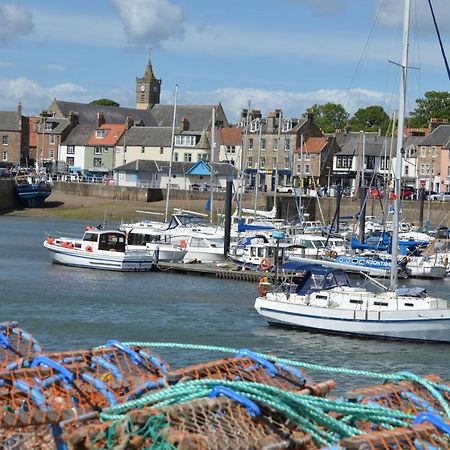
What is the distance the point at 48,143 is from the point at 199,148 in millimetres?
17092

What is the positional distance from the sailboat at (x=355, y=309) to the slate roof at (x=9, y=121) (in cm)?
8286

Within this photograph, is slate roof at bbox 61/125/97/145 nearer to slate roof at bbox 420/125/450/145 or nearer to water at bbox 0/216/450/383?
slate roof at bbox 420/125/450/145

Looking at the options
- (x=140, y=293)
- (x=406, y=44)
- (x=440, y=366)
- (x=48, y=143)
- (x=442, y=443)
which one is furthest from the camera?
(x=48, y=143)

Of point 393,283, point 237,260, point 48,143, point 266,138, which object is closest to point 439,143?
point 266,138

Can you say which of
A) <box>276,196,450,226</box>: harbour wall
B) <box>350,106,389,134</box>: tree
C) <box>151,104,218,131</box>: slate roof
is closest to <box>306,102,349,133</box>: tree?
<box>350,106,389,134</box>: tree

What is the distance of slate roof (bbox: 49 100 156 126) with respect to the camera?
11362 centimetres

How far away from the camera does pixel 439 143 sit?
95.3m

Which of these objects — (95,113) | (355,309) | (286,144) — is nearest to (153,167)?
(286,144)

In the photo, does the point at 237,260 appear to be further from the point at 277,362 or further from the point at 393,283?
the point at 277,362

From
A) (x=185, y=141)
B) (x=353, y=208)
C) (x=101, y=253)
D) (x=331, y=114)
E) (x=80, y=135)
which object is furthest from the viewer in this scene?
(x=331, y=114)

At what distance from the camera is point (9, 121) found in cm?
10912

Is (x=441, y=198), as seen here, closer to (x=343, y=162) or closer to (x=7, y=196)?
(x=343, y=162)

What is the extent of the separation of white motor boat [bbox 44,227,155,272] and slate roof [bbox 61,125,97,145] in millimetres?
61622

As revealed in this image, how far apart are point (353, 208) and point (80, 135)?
38.8 meters
